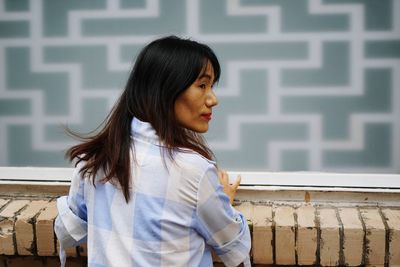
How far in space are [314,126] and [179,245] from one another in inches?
41.5

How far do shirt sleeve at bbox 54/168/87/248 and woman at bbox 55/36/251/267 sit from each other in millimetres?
79

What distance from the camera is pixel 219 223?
189 centimetres

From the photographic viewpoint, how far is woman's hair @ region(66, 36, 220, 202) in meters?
1.85

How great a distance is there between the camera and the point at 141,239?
1.83 meters

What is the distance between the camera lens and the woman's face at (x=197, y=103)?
1.92 meters

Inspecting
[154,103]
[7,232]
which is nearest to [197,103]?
[154,103]

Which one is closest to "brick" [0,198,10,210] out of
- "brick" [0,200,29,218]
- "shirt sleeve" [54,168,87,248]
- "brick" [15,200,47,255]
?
"brick" [0,200,29,218]

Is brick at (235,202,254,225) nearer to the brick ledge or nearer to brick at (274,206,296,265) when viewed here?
the brick ledge

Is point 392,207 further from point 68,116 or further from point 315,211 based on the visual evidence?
point 68,116

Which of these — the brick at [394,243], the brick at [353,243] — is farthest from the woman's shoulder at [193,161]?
the brick at [394,243]

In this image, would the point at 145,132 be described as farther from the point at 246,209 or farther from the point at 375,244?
the point at 375,244

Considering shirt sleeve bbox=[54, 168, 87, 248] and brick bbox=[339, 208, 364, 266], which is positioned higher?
shirt sleeve bbox=[54, 168, 87, 248]

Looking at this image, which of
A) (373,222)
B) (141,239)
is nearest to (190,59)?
(141,239)

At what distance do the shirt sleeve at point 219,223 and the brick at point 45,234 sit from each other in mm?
883
